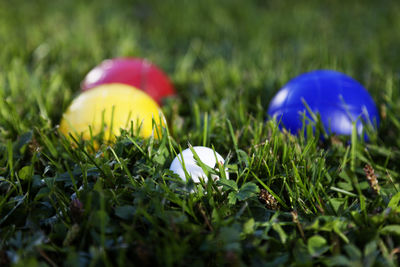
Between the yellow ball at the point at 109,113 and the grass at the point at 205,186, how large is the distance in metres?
0.12

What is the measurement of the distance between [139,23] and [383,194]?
3.34m

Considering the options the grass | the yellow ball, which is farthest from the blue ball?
the yellow ball

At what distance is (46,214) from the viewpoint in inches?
60.2

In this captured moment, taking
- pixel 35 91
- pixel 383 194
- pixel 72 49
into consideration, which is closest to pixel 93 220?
pixel 383 194

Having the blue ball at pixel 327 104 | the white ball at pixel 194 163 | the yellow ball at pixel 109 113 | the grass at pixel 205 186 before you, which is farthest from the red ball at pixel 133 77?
the white ball at pixel 194 163

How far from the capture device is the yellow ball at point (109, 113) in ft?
6.50

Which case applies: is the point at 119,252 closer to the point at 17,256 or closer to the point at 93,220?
the point at 93,220

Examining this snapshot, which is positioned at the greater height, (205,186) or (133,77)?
(133,77)

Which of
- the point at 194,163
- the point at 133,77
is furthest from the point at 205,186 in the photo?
the point at 133,77

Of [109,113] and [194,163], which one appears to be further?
[109,113]

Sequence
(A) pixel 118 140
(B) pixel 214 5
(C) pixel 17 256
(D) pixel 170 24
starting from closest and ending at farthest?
(C) pixel 17 256 → (A) pixel 118 140 → (D) pixel 170 24 → (B) pixel 214 5

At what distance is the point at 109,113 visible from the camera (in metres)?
2.04

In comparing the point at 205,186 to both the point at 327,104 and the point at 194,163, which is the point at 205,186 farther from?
the point at 327,104

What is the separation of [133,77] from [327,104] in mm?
1250
